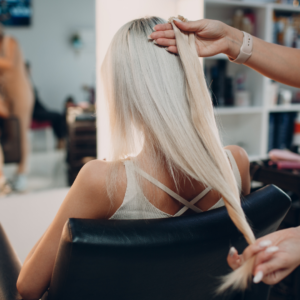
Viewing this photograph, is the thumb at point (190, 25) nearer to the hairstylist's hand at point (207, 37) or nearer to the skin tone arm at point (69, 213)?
the hairstylist's hand at point (207, 37)

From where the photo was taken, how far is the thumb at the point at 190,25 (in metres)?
0.68

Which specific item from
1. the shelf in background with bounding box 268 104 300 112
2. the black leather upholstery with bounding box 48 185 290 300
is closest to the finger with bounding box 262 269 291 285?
the black leather upholstery with bounding box 48 185 290 300

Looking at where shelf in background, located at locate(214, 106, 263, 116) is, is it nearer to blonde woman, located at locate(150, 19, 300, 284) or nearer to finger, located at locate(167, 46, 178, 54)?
blonde woman, located at locate(150, 19, 300, 284)

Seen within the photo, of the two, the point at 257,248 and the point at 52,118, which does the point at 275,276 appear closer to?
the point at 257,248

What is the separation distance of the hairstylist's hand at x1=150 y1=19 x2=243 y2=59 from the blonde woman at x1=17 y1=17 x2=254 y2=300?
0.07 ft

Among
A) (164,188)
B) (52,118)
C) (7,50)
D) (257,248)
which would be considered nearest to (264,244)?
(257,248)

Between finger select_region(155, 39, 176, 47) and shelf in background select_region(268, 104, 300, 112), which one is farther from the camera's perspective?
shelf in background select_region(268, 104, 300, 112)

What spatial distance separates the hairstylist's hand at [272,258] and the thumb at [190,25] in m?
0.50

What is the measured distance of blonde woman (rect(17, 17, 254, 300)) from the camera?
62cm

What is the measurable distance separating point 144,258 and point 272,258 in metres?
0.21

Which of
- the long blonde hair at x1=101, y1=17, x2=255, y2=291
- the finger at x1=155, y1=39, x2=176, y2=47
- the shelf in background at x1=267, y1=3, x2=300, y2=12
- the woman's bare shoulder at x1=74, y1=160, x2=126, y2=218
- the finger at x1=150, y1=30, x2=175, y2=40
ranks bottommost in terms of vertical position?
the woman's bare shoulder at x1=74, y1=160, x2=126, y2=218

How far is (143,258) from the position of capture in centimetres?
50

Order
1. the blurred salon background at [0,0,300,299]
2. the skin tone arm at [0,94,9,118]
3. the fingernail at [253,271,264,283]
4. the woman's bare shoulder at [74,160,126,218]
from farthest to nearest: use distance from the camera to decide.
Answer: the skin tone arm at [0,94,9,118] → the blurred salon background at [0,0,300,299] → the woman's bare shoulder at [74,160,126,218] → the fingernail at [253,271,264,283]

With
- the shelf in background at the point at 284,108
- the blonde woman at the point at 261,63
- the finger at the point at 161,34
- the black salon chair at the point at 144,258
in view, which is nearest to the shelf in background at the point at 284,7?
the shelf in background at the point at 284,108
